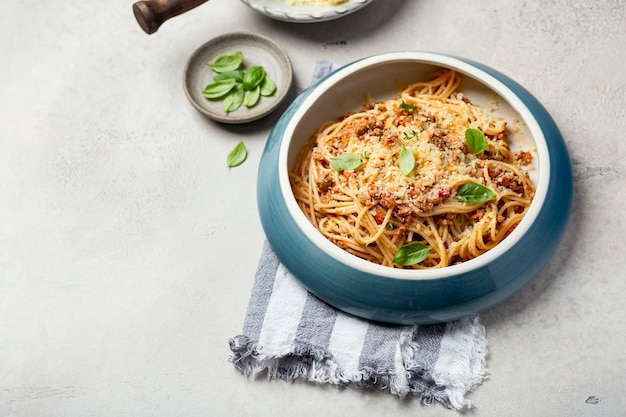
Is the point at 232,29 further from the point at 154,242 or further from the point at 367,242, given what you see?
the point at 367,242

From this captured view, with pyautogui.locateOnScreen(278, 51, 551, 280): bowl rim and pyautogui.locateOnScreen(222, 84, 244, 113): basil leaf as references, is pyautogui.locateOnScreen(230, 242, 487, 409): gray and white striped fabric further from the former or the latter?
pyautogui.locateOnScreen(222, 84, 244, 113): basil leaf

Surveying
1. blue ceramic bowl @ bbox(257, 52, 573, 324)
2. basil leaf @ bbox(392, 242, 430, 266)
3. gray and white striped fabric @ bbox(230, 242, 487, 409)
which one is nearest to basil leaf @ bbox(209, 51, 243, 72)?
blue ceramic bowl @ bbox(257, 52, 573, 324)

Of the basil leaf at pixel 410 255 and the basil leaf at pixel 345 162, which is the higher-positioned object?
the basil leaf at pixel 345 162

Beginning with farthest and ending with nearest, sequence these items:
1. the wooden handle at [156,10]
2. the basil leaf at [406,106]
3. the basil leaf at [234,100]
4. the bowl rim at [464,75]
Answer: the basil leaf at [234,100] < the wooden handle at [156,10] < the basil leaf at [406,106] < the bowl rim at [464,75]

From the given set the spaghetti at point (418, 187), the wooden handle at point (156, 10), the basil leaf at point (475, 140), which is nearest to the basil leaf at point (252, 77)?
the wooden handle at point (156, 10)

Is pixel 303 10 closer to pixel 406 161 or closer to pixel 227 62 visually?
pixel 227 62

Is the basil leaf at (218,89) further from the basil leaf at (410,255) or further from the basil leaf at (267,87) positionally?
the basil leaf at (410,255)
